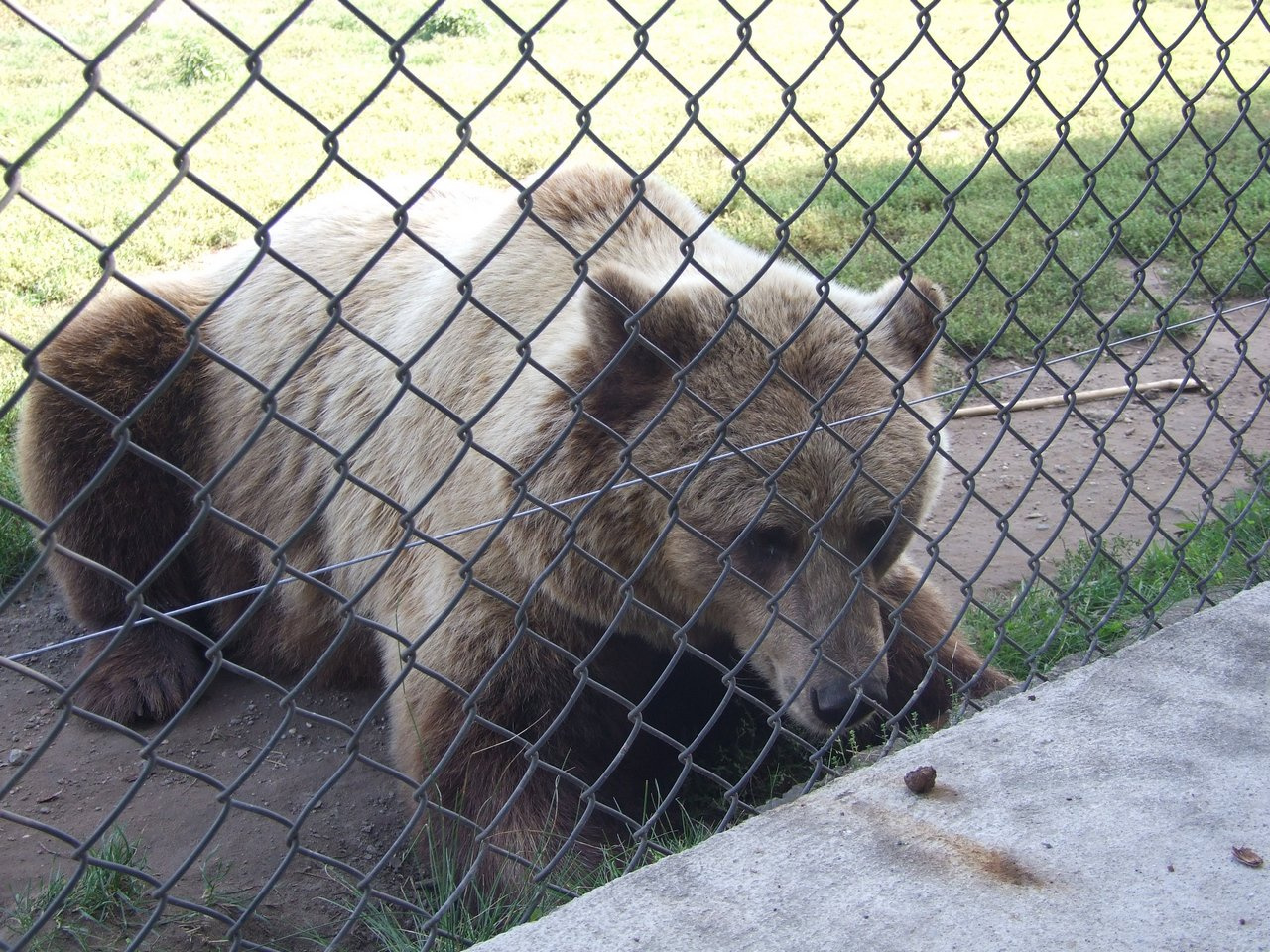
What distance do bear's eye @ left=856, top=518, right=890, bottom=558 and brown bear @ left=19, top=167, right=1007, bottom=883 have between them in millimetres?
13

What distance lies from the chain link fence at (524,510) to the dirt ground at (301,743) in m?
0.02

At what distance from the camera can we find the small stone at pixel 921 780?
2.39 meters

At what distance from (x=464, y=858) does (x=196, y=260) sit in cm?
414

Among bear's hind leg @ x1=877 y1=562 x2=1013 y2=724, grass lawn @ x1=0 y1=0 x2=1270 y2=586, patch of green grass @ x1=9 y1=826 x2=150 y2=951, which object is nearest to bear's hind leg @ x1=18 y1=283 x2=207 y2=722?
grass lawn @ x1=0 y1=0 x2=1270 y2=586

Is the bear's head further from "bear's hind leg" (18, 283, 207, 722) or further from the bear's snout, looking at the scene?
"bear's hind leg" (18, 283, 207, 722)

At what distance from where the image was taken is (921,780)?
2.39 metres

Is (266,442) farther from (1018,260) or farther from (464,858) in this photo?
(1018,260)

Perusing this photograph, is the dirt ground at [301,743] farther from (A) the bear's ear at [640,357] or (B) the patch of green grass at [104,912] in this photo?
(A) the bear's ear at [640,357]

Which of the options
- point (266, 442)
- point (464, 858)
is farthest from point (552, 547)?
point (266, 442)

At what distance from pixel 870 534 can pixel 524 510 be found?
940 millimetres

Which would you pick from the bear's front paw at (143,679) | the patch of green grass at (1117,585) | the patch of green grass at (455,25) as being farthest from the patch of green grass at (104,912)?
the patch of green grass at (455,25)

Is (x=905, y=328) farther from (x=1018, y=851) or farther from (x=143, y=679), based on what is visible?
(x=143, y=679)

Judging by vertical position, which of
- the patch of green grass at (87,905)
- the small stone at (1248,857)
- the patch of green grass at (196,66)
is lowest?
the patch of green grass at (87,905)

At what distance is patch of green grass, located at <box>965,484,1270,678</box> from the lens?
351cm
